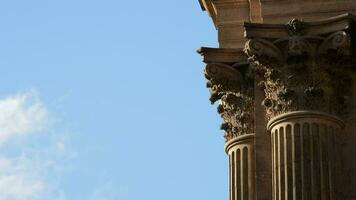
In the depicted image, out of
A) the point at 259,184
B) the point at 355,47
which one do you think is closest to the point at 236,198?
the point at 259,184

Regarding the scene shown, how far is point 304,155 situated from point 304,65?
2548 millimetres

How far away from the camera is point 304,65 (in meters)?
46.7

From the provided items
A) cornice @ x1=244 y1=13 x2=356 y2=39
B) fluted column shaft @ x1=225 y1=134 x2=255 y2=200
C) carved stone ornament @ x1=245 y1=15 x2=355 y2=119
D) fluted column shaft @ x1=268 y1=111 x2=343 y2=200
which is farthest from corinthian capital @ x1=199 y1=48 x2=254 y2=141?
fluted column shaft @ x1=268 y1=111 x2=343 y2=200

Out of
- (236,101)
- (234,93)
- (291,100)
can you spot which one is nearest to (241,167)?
(236,101)

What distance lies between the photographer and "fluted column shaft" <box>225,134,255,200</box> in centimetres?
4741

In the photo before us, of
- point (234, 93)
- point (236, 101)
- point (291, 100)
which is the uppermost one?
point (234, 93)

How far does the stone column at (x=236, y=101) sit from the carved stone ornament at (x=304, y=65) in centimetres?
110

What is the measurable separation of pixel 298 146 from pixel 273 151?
0.73 metres

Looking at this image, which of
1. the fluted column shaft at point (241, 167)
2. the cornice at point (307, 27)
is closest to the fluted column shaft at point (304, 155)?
the fluted column shaft at point (241, 167)

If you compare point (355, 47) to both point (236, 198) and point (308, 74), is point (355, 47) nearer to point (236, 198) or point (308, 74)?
point (308, 74)

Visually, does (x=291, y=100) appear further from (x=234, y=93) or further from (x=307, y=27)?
(x=234, y=93)

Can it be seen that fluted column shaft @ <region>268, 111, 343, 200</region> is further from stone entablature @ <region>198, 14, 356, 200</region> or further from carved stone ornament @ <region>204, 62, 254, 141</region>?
carved stone ornament @ <region>204, 62, 254, 141</region>

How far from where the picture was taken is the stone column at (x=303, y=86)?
45.5m

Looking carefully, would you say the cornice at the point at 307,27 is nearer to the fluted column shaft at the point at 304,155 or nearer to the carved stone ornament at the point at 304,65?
the carved stone ornament at the point at 304,65
